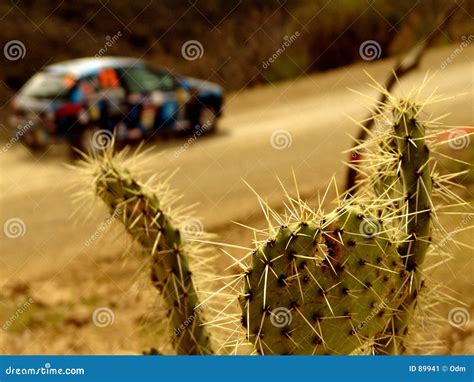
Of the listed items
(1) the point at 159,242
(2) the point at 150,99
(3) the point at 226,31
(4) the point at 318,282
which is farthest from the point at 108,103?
(4) the point at 318,282

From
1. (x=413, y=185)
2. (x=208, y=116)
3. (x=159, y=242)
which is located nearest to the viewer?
(x=413, y=185)

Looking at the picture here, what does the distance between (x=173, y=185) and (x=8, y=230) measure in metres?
1.27

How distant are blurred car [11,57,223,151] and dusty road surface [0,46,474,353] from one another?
168 mm

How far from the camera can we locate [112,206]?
2.68m

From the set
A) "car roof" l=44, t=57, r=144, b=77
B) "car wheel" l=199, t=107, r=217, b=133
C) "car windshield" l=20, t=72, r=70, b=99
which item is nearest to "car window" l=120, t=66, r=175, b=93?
"car roof" l=44, t=57, r=144, b=77

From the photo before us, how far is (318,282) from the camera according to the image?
2137 millimetres

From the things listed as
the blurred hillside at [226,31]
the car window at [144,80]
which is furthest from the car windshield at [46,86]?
the car window at [144,80]

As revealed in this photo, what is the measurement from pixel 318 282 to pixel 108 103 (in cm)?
418

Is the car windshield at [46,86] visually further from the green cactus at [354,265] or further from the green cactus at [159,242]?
the green cactus at [354,265]

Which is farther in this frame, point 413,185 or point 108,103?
point 108,103

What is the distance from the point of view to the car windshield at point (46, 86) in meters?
6.57

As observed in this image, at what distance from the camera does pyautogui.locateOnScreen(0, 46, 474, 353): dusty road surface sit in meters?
5.29

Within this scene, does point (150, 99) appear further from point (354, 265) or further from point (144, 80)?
point (354, 265)

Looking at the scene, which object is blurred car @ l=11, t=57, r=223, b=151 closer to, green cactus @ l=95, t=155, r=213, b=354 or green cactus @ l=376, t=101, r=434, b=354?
green cactus @ l=95, t=155, r=213, b=354
